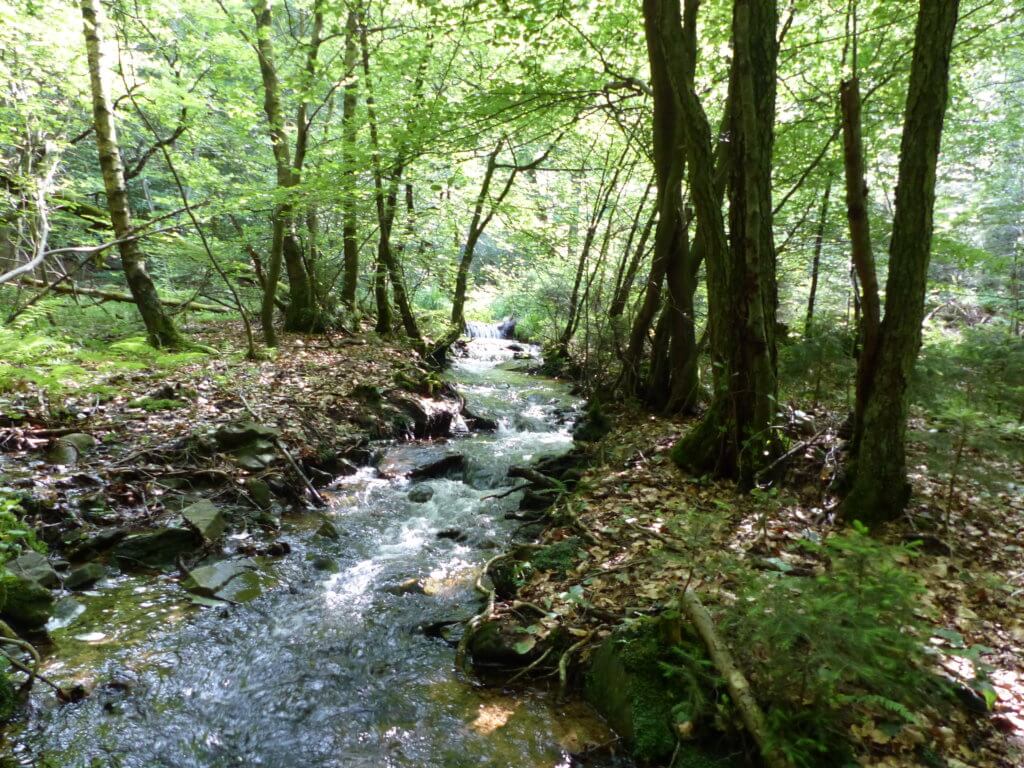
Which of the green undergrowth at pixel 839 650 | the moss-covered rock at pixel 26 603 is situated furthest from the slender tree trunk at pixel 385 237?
the green undergrowth at pixel 839 650

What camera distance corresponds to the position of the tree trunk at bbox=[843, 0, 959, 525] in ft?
12.3

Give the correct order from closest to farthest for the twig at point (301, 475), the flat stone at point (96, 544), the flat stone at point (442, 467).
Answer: the flat stone at point (96, 544), the twig at point (301, 475), the flat stone at point (442, 467)

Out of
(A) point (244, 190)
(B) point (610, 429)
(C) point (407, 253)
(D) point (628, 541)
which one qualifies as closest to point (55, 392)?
(A) point (244, 190)

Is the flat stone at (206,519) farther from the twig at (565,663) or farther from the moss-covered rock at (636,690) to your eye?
the moss-covered rock at (636,690)

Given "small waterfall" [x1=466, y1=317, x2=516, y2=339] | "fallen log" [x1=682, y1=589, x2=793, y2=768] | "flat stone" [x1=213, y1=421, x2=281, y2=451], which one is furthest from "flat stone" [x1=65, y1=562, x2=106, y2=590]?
"small waterfall" [x1=466, y1=317, x2=516, y2=339]

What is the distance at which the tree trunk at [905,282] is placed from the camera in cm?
376

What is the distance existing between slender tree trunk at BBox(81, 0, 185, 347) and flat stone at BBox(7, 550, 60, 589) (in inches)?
209

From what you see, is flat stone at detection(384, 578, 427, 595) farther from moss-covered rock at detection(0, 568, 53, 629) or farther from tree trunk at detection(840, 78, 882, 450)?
tree trunk at detection(840, 78, 882, 450)

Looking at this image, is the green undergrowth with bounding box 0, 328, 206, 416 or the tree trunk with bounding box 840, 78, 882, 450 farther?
the green undergrowth with bounding box 0, 328, 206, 416

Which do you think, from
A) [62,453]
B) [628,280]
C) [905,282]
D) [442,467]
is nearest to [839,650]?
[905,282]

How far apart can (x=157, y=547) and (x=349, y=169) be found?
19.4 feet

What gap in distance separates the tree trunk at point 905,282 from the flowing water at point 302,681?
298 cm

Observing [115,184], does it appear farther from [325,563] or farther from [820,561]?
[820,561]

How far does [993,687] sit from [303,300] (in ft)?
44.9
